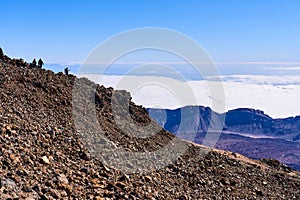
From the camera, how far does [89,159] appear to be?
15.8 metres

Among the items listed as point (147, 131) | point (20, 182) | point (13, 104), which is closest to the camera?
point (20, 182)

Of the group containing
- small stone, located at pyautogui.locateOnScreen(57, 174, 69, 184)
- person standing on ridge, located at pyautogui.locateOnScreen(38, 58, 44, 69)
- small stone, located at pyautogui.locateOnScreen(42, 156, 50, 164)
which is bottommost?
small stone, located at pyautogui.locateOnScreen(57, 174, 69, 184)

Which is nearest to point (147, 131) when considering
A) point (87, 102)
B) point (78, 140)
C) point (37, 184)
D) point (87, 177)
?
point (87, 102)

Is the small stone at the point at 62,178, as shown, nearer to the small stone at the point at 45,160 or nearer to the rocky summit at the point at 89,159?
the rocky summit at the point at 89,159

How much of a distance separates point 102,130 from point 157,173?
4.08m

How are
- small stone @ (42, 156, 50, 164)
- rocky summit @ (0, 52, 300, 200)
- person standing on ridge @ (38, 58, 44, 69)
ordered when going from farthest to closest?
person standing on ridge @ (38, 58, 44, 69), small stone @ (42, 156, 50, 164), rocky summit @ (0, 52, 300, 200)

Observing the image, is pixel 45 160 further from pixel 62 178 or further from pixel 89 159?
pixel 89 159

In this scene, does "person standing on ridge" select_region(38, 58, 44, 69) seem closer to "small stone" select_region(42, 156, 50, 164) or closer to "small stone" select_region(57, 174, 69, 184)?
"small stone" select_region(42, 156, 50, 164)

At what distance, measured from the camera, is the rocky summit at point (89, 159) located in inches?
500

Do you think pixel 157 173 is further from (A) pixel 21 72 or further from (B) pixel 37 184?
(A) pixel 21 72

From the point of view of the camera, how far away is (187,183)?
61.3 feet

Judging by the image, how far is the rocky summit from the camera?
12695 millimetres

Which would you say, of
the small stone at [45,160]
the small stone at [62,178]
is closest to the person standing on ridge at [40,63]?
the small stone at [45,160]

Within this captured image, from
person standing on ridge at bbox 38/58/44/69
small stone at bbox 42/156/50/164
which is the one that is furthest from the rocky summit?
person standing on ridge at bbox 38/58/44/69
